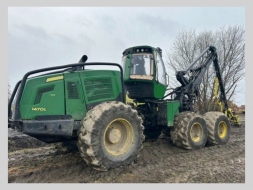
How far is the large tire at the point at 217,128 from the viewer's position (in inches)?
354

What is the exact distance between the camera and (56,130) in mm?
5246

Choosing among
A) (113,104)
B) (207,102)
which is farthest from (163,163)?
(207,102)

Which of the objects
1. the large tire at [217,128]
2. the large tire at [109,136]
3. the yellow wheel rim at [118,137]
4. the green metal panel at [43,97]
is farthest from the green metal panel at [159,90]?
the green metal panel at [43,97]

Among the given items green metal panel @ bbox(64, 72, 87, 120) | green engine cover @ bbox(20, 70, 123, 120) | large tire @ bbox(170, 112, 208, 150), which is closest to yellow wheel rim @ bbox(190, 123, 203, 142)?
large tire @ bbox(170, 112, 208, 150)

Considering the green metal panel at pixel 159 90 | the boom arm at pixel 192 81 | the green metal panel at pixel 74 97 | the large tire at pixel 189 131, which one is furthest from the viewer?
the boom arm at pixel 192 81

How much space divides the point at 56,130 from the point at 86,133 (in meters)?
0.63

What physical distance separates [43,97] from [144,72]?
3.53 metres

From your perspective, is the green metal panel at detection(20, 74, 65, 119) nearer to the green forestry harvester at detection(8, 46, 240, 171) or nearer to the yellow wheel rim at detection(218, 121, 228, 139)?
the green forestry harvester at detection(8, 46, 240, 171)

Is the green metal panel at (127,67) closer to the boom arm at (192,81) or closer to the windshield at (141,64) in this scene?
the windshield at (141,64)

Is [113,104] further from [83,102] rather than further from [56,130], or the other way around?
[56,130]

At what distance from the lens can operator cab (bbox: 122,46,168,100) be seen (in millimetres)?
7988

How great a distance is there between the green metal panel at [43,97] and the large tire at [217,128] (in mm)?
5549

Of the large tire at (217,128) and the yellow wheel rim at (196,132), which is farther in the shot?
the large tire at (217,128)

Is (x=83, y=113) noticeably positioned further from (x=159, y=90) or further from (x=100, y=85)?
(x=159, y=90)
